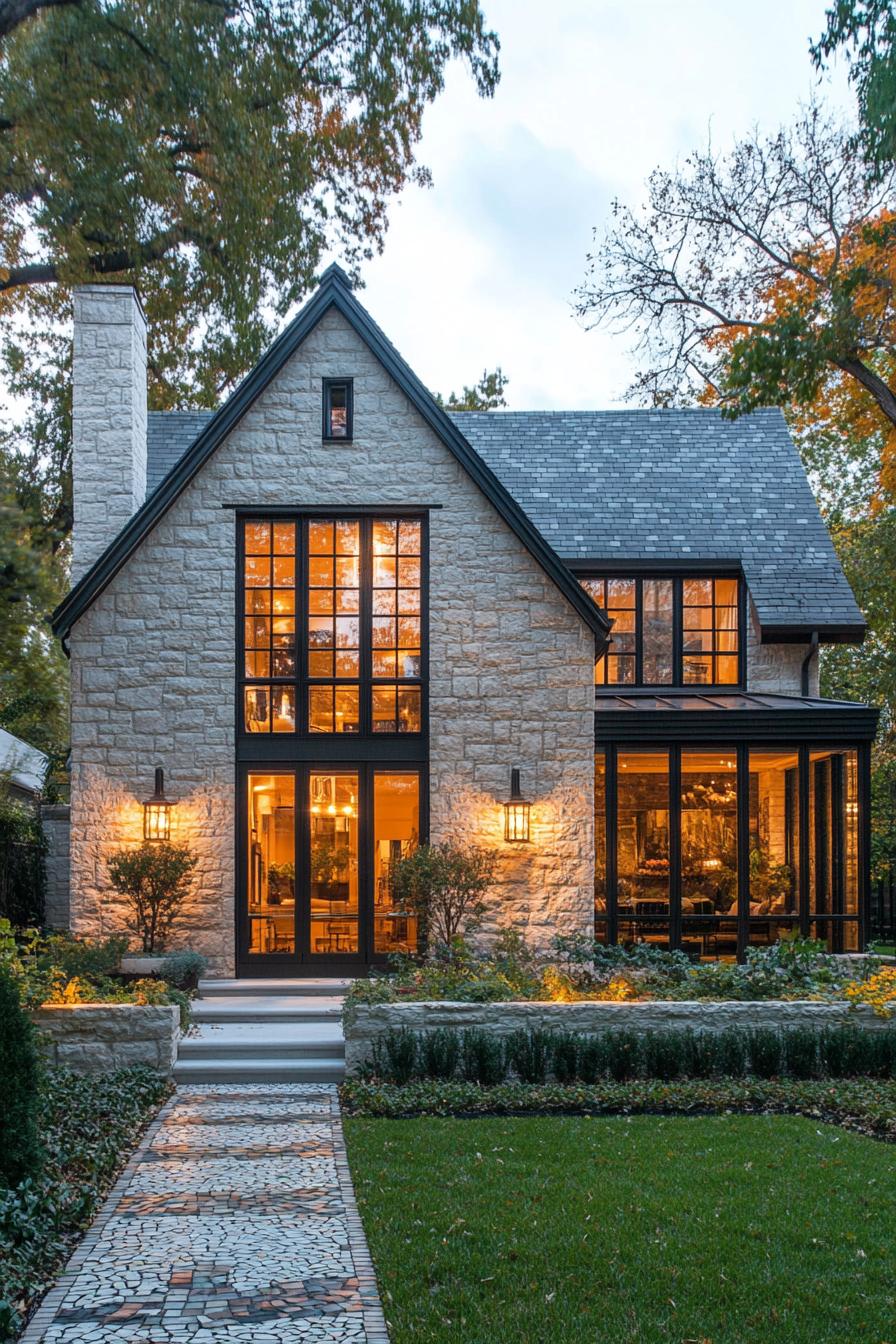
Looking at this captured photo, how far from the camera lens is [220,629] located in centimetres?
1405

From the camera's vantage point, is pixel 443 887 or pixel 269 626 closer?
pixel 443 887

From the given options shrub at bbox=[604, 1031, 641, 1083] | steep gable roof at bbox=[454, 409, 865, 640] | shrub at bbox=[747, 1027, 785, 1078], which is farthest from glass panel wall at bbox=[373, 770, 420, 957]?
shrub at bbox=[747, 1027, 785, 1078]

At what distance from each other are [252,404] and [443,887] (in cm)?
631

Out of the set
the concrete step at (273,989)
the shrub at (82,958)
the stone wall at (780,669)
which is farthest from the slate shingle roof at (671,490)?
the shrub at (82,958)

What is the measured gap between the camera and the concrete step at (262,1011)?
1172 centimetres

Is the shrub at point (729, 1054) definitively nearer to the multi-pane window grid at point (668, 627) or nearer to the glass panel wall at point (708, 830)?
the glass panel wall at point (708, 830)

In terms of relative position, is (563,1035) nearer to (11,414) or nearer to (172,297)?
(172,297)

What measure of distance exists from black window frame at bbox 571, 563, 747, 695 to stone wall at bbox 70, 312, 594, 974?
299cm

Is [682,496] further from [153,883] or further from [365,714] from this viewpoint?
[153,883]

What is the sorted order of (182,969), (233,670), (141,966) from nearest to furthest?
(182,969), (141,966), (233,670)

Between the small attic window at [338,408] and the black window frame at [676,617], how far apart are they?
14.0 ft

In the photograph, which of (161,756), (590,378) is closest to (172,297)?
(161,756)

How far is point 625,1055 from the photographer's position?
9.54 metres

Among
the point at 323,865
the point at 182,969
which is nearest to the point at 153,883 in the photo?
the point at 182,969
